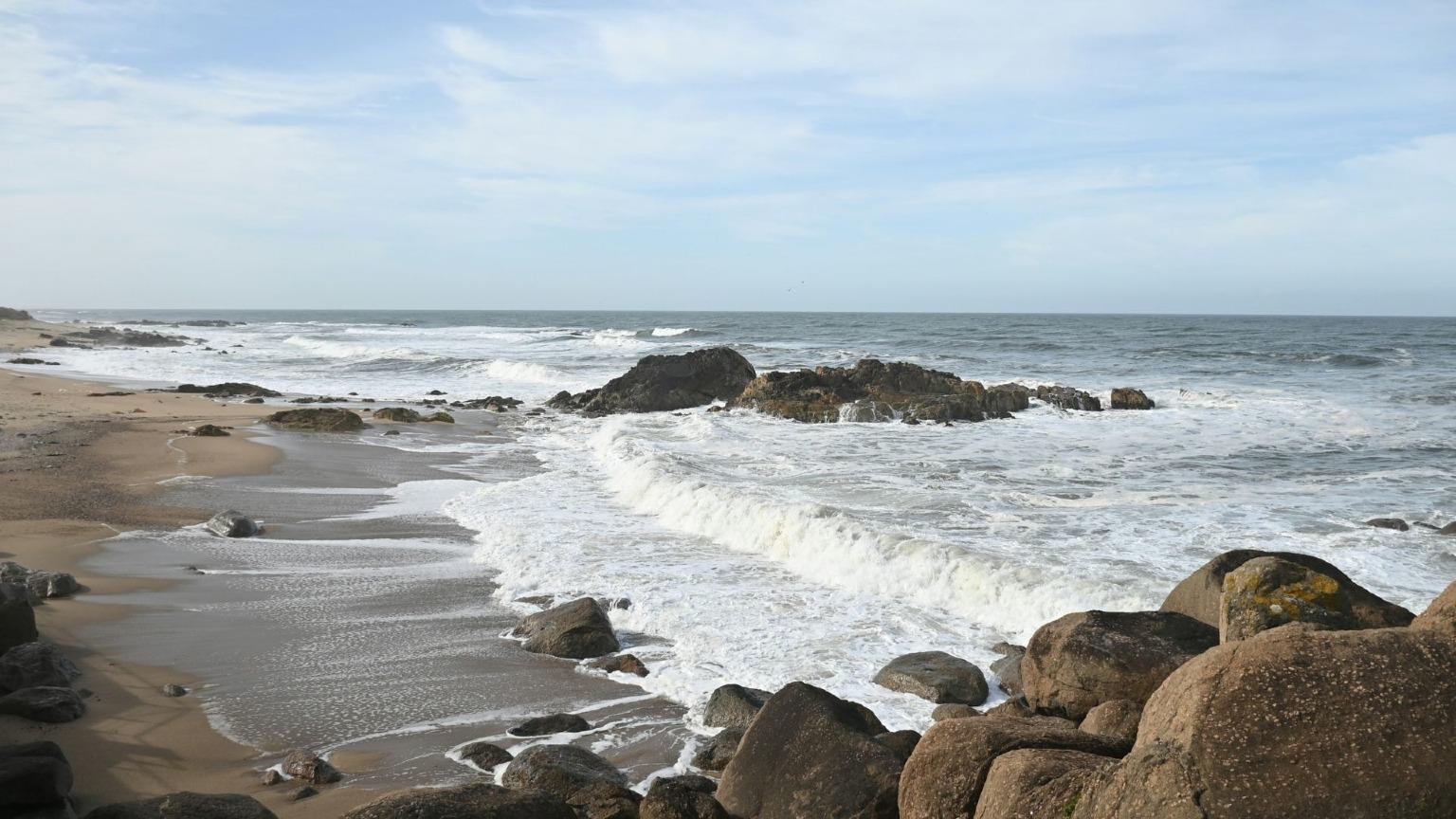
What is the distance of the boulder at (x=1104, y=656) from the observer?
540 cm

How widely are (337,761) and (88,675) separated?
2.15m

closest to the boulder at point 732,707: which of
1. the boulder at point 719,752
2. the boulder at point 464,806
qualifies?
the boulder at point 719,752

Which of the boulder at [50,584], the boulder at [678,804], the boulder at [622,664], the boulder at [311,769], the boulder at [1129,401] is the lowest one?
the boulder at [622,664]

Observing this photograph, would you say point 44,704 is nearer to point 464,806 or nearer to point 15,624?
point 15,624

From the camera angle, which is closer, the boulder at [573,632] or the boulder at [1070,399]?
the boulder at [573,632]

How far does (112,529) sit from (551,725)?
711 cm

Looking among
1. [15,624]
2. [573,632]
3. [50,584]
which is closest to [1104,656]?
[573,632]

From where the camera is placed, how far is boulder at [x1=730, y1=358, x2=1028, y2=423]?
22.2m

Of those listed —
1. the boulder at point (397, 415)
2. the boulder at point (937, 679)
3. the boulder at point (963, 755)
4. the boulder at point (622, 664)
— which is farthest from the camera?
the boulder at point (397, 415)

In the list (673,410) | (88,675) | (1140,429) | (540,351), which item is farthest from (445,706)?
(540,351)

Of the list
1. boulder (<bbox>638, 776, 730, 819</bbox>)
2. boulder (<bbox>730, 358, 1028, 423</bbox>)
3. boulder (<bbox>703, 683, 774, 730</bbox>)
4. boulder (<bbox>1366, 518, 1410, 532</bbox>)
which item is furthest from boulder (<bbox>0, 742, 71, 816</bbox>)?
boulder (<bbox>730, 358, 1028, 423</bbox>)

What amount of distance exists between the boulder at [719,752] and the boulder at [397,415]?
56.6 ft

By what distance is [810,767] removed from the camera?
4801 mm

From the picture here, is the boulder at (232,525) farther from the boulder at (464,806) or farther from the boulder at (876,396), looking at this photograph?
the boulder at (876,396)
